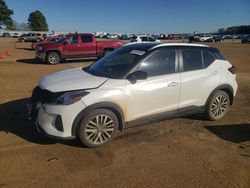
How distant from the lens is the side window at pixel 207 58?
18.1ft

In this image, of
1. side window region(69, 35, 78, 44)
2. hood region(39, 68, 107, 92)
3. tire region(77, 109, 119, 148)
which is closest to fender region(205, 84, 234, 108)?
tire region(77, 109, 119, 148)

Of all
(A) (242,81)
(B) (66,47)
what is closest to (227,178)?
(A) (242,81)

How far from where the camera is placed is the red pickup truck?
54.2 ft

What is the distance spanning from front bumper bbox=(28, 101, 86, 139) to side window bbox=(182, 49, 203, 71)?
228 cm

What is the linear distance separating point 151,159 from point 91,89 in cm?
146

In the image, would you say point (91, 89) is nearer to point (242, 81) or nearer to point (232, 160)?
point (232, 160)

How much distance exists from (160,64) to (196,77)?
0.86 m

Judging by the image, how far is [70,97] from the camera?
4148mm

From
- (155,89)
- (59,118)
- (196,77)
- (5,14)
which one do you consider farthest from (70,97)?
(5,14)

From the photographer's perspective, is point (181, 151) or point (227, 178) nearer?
point (227, 178)

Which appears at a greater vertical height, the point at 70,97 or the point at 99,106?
the point at 70,97

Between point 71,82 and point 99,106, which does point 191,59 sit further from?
point 71,82

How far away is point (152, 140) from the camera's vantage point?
482 cm

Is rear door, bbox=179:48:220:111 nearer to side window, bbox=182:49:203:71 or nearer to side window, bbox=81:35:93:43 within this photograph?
side window, bbox=182:49:203:71
